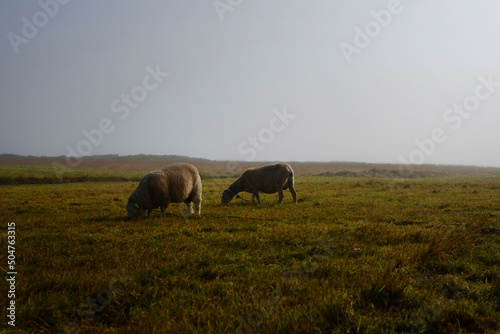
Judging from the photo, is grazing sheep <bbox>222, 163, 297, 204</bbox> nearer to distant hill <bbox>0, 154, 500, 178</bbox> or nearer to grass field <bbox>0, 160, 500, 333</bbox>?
grass field <bbox>0, 160, 500, 333</bbox>

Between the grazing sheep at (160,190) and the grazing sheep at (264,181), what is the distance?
5.04 meters

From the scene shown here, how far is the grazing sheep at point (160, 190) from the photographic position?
10.5 m

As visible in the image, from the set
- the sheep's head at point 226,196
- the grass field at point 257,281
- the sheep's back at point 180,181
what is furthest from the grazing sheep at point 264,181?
the grass field at point 257,281

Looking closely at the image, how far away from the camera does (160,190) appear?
10492mm

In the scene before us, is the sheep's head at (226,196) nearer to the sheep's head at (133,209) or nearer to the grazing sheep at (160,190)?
the grazing sheep at (160,190)

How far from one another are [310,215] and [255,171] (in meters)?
6.48

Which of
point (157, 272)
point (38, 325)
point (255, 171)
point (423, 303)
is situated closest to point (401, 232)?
point (423, 303)

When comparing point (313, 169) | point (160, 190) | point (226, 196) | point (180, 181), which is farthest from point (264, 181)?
point (313, 169)

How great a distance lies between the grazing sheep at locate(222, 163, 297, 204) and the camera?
16.5 m

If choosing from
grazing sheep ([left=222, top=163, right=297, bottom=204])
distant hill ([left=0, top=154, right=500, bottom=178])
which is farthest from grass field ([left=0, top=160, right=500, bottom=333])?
distant hill ([left=0, top=154, right=500, bottom=178])

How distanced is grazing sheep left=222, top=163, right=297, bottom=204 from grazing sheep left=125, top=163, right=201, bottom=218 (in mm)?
5045

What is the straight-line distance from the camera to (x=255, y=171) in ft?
55.9

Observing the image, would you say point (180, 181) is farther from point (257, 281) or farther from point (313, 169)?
point (313, 169)

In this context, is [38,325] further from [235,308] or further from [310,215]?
[310,215]
